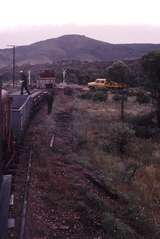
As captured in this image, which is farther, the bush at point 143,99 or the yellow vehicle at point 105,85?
the yellow vehicle at point 105,85

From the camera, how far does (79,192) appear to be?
45.5ft

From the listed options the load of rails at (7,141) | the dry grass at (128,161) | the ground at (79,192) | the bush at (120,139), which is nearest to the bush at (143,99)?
the dry grass at (128,161)

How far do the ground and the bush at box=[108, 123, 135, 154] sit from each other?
1.37 metres

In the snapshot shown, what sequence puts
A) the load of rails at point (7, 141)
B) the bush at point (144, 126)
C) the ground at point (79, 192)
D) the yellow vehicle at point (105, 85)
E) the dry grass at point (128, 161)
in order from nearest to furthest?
1. the load of rails at point (7, 141)
2. the ground at point (79, 192)
3. the dry grass at point (128, 161)
4. the bush at point (144, 126)
5. the yellow vehicle at point (105, 85)

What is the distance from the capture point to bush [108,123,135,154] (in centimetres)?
2630

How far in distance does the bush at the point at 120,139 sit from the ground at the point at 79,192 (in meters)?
1.37

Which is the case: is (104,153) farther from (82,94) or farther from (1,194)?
(82,94)

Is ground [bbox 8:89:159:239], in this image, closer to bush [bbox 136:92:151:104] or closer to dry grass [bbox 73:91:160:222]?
dry grass [bbox 73:91:160:222]

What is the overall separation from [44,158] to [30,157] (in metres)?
0.65

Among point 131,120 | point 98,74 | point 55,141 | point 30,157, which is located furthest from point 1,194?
point 98,74

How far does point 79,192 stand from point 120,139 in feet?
44.2

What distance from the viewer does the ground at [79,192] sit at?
35.8ft

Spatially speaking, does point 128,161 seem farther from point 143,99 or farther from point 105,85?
point 105,85

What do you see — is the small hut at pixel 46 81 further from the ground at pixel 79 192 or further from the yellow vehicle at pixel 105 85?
the ground at pixel 79 192
